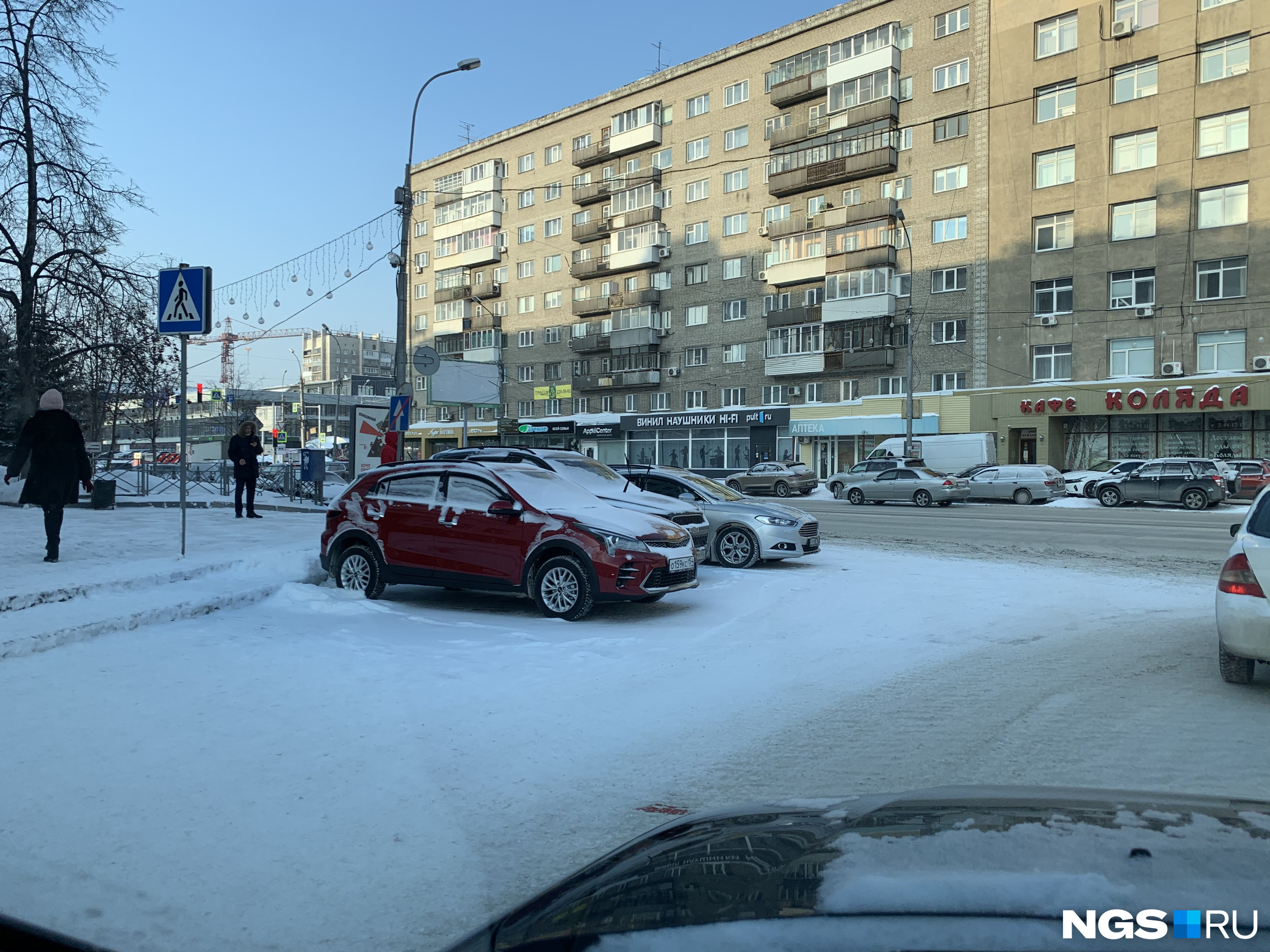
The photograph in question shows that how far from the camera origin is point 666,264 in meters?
57.6

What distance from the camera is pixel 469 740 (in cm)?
524

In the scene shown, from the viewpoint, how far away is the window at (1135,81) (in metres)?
38.7

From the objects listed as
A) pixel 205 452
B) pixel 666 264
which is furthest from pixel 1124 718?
pixel 205 452

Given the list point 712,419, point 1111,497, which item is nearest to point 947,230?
point 712,419

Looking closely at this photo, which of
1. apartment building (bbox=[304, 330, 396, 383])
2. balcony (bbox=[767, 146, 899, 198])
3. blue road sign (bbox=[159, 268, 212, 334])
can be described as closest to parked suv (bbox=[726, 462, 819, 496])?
balcony (bbox=[767, 146, 899, 198])

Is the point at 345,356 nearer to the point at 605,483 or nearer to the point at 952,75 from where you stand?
the point at 952,75

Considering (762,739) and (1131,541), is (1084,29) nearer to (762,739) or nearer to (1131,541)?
(1131,541)

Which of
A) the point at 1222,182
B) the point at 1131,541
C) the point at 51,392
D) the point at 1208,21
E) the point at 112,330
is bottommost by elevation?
the point at 1131,541

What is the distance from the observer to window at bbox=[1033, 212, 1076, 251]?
41.2 meters

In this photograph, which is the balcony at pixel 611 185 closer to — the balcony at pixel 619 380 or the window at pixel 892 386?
the balcony at pixel 619 380

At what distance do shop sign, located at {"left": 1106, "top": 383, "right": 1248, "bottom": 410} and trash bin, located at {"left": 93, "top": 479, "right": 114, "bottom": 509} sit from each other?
119ft

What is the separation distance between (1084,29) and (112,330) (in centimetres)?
3950

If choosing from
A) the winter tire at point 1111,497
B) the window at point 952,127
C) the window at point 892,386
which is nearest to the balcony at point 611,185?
the window at point 952,127

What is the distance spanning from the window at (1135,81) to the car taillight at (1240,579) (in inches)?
1582
